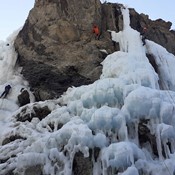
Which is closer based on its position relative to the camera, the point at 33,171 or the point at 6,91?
the point at 33,171

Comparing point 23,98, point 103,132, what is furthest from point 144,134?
point 23,98

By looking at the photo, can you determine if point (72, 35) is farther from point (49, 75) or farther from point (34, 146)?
point (34, 146)

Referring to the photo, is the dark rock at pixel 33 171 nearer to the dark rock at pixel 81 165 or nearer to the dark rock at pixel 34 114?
the dark rock at pixel 81 165

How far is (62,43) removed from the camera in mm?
17562

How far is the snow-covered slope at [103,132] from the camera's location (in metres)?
10.7

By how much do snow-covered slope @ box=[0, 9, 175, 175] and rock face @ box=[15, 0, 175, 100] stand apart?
7.46 feet

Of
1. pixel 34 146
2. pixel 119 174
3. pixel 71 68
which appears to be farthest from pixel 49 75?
pixel 119 174

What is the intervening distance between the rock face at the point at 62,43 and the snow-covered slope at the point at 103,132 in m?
2.27

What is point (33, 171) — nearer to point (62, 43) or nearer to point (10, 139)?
point (10, 139)

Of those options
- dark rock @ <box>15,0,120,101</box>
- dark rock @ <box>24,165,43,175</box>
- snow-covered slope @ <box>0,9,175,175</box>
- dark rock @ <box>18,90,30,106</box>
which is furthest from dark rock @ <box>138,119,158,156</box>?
dark rock @ <box>18,90,30,106</box>

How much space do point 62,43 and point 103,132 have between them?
6985mm

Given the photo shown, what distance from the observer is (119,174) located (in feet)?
33.0

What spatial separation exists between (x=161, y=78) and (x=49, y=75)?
4.69 m

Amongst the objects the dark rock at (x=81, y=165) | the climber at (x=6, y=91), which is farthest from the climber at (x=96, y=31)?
the dark rock at (x=81, y=165)
